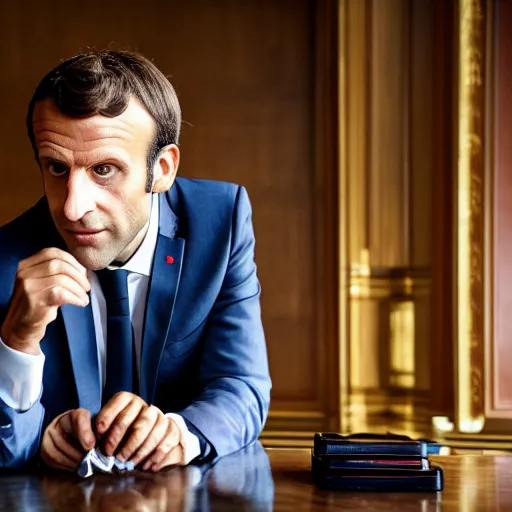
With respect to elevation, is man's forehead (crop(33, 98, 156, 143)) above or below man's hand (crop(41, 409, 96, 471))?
above

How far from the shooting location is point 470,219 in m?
3.63

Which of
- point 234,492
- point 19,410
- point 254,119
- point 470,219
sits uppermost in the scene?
point 254,119

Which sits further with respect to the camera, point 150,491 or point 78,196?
point 78,196

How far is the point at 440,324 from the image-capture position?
12.2ft

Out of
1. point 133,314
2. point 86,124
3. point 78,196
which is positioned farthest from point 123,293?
point 86,124

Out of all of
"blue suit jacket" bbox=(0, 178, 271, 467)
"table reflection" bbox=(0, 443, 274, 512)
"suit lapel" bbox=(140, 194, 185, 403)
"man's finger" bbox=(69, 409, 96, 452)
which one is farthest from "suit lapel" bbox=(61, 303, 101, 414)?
"table reflection" bbox=(0, 443, 274, 512)

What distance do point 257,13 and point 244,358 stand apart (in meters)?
2.29

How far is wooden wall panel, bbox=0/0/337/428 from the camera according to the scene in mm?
3863

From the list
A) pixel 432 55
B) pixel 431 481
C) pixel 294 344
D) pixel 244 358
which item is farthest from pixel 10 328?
pixel 432 55

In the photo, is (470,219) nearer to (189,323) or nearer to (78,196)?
(189,323)

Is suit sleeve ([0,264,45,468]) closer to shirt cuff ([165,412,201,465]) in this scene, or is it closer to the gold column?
shirt cuff ([165,412,201,465])

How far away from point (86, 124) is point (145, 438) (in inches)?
24.7

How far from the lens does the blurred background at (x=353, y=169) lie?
11.9ft

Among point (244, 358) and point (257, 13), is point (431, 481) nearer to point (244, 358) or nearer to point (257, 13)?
point (244, 358)
